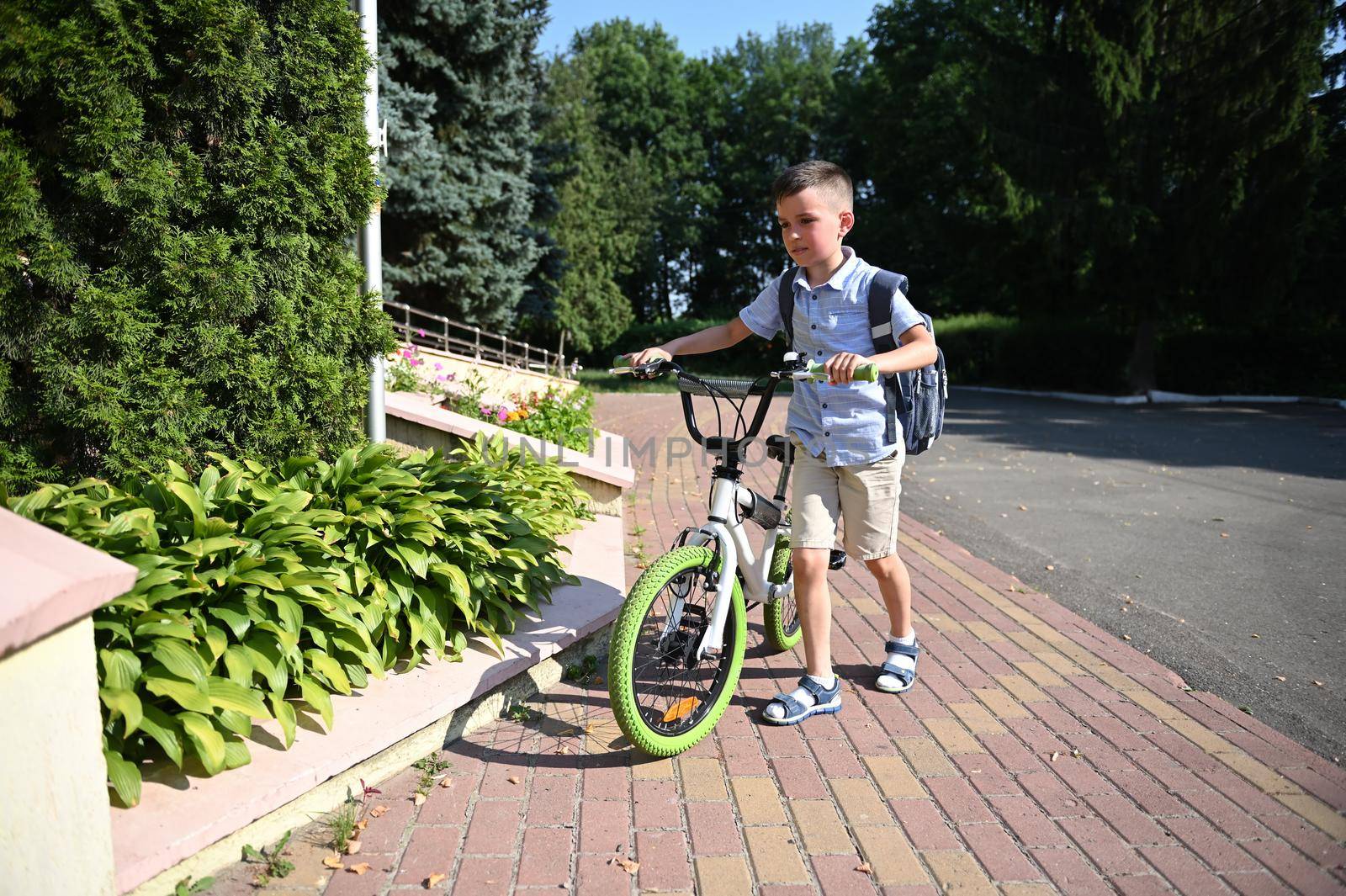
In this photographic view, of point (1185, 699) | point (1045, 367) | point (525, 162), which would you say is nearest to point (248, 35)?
point (1185, 699)

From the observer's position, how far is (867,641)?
14.6 feet

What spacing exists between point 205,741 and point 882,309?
8.47 feet

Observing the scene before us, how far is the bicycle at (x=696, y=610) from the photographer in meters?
3.07

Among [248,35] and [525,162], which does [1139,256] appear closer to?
[525,162]

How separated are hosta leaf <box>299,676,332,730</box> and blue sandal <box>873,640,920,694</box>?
2169 mm

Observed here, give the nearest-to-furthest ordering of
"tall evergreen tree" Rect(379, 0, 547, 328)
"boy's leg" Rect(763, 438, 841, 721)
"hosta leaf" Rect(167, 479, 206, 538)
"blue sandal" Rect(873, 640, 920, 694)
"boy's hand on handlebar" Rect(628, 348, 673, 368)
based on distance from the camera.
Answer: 1. "hosta leaf" Rect(167, 479, 206, 538)
2. "boy's hand on handlebar" Rect(628, 348, 673, 368)
3. "boy's leg" Rect(763, 438, 841, 721)
4. "blue sandal" Rect(873, 640, 920, 694)
5. "tall evergreen tree" Rect(379, 0, 547, 328)

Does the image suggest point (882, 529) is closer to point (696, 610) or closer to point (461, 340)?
point (696, 610)

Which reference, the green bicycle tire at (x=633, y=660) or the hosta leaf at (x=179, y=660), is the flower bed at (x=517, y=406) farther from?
the hosta leaf at (x=179, y=660)

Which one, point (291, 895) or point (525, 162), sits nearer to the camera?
point (291, 895)

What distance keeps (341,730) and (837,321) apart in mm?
2246

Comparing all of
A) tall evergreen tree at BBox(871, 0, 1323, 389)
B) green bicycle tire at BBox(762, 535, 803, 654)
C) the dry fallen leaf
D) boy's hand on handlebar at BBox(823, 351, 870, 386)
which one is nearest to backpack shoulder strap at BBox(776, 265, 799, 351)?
boy's hand on handlebar at BBox(823, 351, 870, 386)

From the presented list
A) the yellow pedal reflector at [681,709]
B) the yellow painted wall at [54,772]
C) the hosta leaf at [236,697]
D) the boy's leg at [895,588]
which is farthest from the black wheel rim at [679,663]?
the yellow painted wall at [54,772]

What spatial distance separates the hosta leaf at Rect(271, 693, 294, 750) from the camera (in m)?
2.79

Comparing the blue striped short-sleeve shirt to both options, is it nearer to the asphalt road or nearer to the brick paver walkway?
the brick paver walkway
